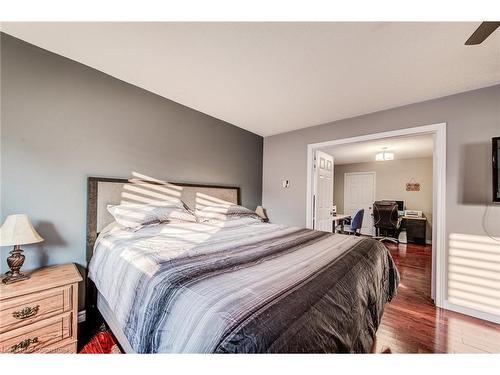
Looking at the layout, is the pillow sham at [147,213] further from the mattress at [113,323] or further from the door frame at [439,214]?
the door frame at [439,214]

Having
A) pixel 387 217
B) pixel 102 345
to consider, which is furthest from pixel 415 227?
pixel 102 345

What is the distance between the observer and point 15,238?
1.34 meters

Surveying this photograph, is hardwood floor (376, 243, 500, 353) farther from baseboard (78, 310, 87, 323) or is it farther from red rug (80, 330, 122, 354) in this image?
baseboard (78, 310, 87, 323)

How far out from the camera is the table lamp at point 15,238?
134 cm

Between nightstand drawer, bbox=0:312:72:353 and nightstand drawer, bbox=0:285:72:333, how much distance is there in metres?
0.04

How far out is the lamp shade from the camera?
1329 mm

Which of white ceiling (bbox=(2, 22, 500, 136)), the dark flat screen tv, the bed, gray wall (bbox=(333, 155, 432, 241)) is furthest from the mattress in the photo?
gray wall (bbox=(333, 155, 432, 241))

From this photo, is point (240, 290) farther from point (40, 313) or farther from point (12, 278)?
point (12, 278)

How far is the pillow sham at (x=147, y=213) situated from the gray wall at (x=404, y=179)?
19.1ft

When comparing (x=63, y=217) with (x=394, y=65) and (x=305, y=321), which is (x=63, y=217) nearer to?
(x=305, y=321)

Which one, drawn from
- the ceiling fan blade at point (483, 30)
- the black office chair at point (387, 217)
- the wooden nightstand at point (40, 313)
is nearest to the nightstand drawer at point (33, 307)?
the wooden nightstand at point (40, 313)

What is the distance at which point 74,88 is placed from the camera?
1.86 metres
